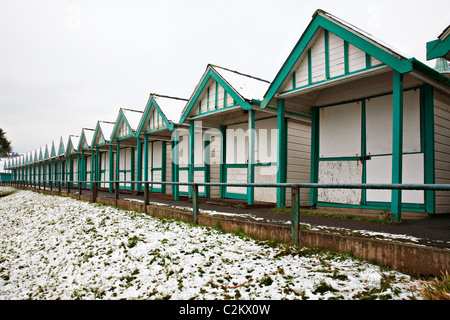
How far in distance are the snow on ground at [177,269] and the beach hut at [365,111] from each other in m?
2.88

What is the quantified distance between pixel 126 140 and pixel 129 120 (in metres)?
2.08

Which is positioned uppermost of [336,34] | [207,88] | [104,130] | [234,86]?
[336,34]

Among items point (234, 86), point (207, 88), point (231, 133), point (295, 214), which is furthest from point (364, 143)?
point (207, 88)

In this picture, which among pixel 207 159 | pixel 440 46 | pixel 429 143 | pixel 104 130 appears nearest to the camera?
pixel 440 46

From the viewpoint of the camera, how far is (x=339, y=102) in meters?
7.75

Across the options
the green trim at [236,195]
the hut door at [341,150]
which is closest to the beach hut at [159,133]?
the green trim at [236,195]

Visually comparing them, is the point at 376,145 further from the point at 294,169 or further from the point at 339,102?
the point at 294,169

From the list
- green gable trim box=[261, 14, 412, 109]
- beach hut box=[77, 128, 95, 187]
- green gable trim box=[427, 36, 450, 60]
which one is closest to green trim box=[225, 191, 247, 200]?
→ green gable trim box=[261, 14, 412, 109]

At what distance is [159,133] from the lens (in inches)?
564

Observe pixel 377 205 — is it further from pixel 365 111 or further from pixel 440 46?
pixel 440 46

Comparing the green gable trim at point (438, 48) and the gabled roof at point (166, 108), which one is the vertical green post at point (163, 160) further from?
the green gable trim at point (438, 48)

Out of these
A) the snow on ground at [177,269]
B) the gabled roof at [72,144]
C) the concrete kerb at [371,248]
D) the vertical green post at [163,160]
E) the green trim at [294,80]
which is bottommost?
the snow on ground at [177,269]

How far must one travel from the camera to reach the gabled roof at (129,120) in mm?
14849

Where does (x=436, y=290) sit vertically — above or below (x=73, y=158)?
below
